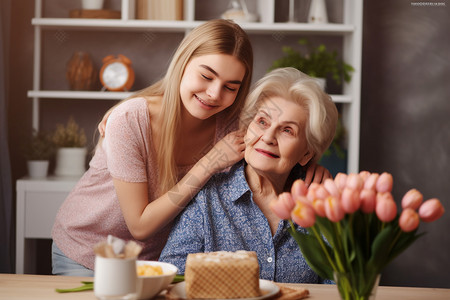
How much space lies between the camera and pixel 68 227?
2051 millimetres

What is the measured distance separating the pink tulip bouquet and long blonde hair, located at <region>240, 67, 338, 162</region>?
24.1 inches

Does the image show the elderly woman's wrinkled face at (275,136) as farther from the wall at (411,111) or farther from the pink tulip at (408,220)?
the wall at (411,111)

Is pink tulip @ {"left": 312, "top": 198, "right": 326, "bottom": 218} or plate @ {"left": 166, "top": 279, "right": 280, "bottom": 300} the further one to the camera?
plate @ {"left": 166, "top": 279, "right": 280, "bottom": 300}

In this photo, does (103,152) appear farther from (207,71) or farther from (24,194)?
(24,194)

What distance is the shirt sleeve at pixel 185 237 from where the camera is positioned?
1.59 m

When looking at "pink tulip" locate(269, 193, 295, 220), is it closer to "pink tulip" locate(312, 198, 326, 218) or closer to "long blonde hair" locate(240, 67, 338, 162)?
"pink tulip" locate(312, 198, 326, 218)

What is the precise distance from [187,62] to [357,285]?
3.40 ft

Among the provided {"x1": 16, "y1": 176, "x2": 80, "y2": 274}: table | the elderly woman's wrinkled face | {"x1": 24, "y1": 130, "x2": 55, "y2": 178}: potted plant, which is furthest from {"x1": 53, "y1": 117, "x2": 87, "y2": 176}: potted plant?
the elderly woman's wrinkled face

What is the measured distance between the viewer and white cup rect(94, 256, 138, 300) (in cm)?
103

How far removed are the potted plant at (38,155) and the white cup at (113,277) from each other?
94.7 inches

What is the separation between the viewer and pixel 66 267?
2035 mm

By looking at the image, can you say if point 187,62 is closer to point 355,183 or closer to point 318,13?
point 355,183

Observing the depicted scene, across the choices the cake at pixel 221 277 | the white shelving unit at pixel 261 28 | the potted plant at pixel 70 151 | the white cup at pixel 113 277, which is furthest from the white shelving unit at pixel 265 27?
the white cup at pixel 113 277

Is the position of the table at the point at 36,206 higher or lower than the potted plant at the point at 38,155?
lower
